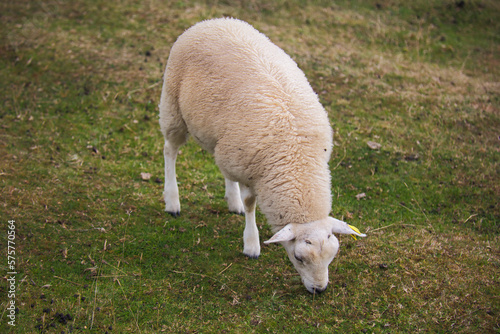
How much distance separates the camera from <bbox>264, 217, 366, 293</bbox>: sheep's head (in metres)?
4.16

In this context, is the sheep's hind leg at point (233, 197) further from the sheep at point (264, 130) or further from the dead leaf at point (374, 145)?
the dead leaf at point (374, 145)

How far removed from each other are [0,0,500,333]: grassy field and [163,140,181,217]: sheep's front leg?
0.14m

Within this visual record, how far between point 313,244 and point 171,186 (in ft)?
8.20

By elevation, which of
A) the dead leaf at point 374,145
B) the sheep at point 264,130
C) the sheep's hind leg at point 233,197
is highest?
the sheep at point 264,130

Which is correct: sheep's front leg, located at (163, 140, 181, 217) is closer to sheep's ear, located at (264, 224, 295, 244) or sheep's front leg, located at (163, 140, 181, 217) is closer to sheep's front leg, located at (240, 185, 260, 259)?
sheep's front leg, located at (240, 185, 260, 259)

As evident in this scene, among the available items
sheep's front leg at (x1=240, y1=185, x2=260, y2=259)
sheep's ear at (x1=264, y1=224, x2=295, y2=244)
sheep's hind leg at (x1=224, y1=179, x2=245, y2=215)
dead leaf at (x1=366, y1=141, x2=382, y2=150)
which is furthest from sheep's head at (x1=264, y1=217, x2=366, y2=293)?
dead leaf at (x1=366, y1=141, x2=382, y2=150)

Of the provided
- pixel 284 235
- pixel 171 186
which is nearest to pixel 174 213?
pixel 171 186

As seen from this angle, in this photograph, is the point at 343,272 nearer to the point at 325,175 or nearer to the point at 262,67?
the point at 325,175

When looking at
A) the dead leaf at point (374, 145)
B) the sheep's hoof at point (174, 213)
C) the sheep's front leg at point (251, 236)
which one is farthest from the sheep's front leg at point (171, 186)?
the dead leaf at point (374, 145)

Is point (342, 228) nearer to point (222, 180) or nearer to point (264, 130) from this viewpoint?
point (264, 130)

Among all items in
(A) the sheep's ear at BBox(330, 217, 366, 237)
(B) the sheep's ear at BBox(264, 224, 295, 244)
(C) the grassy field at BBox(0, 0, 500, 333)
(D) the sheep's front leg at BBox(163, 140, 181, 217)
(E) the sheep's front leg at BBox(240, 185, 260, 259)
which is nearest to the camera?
(B) the sheep's ear at BBox(264, 224, 295, 244)

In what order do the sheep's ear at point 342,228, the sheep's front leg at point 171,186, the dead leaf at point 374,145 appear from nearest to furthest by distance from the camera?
the sheep's ear at point 342,228, the sheep's front leg at point 171,186, the dead leaf at point 374,145

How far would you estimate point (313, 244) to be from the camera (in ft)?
13.6

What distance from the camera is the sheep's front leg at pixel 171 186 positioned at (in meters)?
5.95
